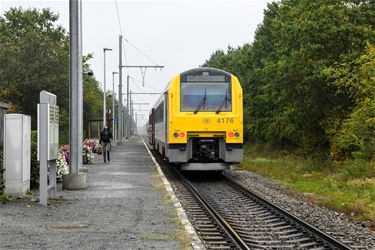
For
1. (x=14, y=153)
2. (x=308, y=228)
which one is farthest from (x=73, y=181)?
(x=308, y=228)

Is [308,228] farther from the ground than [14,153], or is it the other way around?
[14,153]

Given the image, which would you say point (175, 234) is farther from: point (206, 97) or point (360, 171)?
point (360, 171)

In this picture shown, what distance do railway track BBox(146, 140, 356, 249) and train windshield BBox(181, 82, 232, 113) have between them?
3159mm

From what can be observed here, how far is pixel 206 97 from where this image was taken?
59.9ft

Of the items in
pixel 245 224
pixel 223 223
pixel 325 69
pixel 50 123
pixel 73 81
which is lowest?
pixel 245 224

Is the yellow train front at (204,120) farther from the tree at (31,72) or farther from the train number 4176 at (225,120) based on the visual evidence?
the tree at (31,72)

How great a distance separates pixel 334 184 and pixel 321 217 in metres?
5.66

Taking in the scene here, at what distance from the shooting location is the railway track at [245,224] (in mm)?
8531

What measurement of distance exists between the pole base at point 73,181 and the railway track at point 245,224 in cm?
245

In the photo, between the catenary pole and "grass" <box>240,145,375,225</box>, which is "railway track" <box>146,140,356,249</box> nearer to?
"grass" <box>240,145,375,225</box>

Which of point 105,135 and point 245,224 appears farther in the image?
point 105,135

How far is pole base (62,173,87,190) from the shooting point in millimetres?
15016

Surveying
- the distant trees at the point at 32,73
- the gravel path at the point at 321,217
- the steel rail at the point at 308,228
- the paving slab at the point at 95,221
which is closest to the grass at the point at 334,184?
the gravel path at the point at 321,217

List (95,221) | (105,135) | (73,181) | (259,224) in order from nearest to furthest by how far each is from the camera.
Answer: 1. (95,221)
2. (259,224)
3. (73,181)
4. (105,135)
